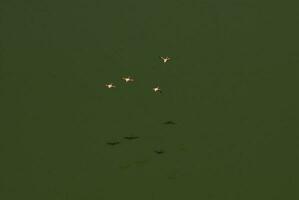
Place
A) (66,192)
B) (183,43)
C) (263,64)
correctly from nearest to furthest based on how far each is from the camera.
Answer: (66,192)
(263,64)
(183,43)

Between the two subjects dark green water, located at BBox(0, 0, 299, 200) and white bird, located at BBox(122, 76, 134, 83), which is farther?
white bird, located at BBox(122, 76, 134, 83)

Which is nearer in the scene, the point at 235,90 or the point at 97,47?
the point at 235,90

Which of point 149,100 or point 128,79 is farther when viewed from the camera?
point 128,79

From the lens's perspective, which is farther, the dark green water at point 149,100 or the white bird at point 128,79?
the white bird at point 128,79

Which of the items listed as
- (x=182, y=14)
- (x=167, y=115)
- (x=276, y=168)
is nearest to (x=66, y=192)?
(x=167, y=115)

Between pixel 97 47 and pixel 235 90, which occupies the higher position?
pixel 97 47

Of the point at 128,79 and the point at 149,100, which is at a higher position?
the point at 128,79

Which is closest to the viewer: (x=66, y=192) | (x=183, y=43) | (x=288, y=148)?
(x=66, y=192)

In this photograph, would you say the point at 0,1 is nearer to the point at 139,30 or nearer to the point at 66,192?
the point at 139,30
